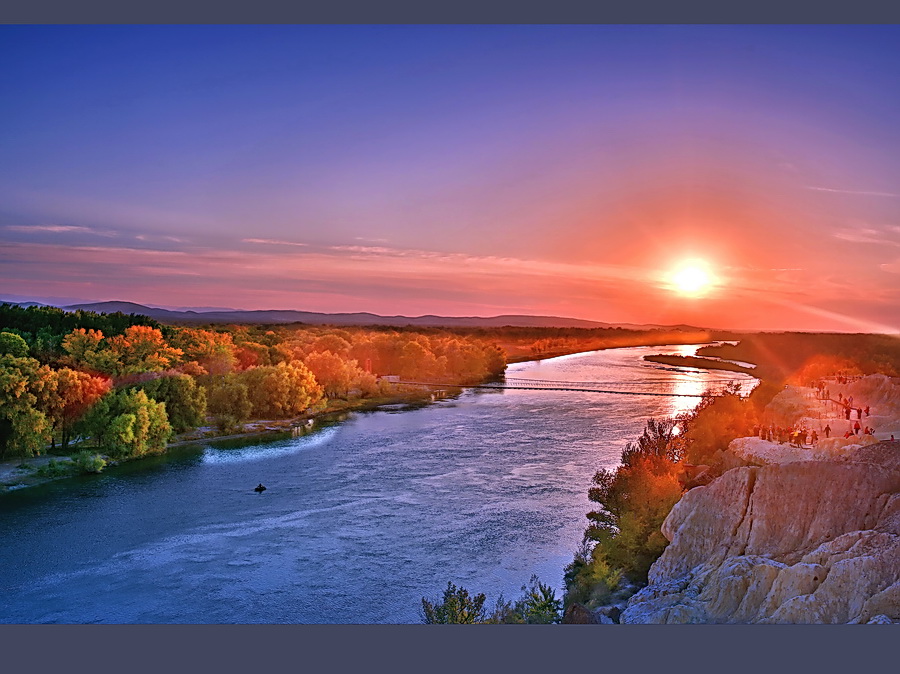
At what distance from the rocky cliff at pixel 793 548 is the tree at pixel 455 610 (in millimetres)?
1195

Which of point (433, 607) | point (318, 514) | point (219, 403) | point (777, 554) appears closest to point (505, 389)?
point (219, 403)

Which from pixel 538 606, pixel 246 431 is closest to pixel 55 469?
pixel 246 431

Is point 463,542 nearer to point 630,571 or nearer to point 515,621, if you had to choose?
point 630,571

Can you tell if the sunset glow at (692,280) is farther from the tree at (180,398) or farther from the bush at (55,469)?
the tree at (180,398)

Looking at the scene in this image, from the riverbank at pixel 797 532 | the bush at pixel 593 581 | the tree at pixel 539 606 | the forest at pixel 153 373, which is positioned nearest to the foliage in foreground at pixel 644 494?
the bush at pixel 593 581

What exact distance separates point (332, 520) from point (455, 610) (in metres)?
3.44

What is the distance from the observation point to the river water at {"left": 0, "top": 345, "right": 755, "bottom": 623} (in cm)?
696

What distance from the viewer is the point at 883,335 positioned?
6.48 metres

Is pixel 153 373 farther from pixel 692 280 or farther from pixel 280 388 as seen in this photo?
pixel 692 280

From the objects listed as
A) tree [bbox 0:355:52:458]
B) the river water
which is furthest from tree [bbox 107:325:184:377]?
the river water

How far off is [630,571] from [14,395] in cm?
984

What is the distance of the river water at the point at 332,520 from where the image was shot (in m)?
6.96

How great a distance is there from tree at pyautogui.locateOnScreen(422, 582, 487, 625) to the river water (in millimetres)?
422

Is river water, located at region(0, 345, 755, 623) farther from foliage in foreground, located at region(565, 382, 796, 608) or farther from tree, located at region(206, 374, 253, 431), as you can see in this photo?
tree, located at region(206, 374, 253, 431)
